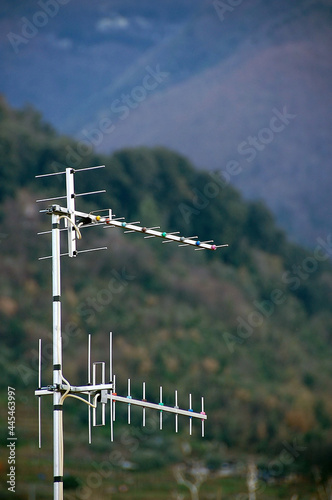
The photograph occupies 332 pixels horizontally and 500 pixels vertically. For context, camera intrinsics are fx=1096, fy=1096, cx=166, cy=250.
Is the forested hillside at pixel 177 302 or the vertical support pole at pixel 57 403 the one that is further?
the forested hillside at pixel 177 302

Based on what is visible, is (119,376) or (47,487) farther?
(119,376)

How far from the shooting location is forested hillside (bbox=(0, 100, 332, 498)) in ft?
141

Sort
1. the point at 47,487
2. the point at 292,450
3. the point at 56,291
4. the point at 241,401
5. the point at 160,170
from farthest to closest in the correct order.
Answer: the point at 160,170, the point at 241,401, the point at 292,450, the point at 47,487, the point at 56,291

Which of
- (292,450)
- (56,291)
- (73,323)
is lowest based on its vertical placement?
(56,291)

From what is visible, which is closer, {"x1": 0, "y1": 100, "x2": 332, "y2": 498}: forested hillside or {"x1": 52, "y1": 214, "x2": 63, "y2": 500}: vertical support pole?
{"x1": 52, "y1": 214, "x2": 63, "y2": 500}: vertical support pole

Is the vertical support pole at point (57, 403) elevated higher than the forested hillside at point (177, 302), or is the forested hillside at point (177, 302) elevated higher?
the forested hillside at point (177, 302)

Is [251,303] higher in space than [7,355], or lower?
higher

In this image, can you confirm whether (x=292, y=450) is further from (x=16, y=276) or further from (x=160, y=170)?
(x=160, y=170)

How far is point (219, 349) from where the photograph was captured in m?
47.7

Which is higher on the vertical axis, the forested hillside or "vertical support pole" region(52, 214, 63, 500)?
the forested hillside

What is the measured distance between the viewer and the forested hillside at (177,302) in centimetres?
4284

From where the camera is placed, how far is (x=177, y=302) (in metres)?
50.4

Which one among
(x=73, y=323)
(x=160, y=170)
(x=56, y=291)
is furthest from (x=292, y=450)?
(x=56, y=291)

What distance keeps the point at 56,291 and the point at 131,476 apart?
28.9 meters
